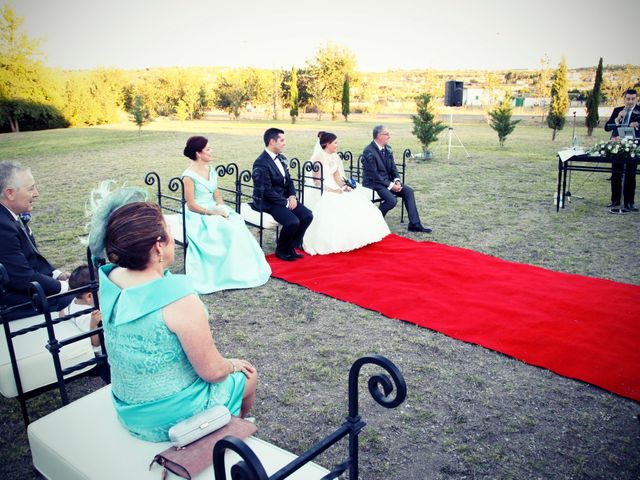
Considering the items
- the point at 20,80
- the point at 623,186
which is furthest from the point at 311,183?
the point at 20,80

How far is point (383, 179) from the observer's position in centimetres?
810

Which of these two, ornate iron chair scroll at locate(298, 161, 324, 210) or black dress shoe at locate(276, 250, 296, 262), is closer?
black dress shoe at locate(276, 250, 296, 262)

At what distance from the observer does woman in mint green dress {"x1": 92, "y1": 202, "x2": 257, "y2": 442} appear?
2.06 meters

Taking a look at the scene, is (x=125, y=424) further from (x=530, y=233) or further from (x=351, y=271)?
(x=530, y=233)

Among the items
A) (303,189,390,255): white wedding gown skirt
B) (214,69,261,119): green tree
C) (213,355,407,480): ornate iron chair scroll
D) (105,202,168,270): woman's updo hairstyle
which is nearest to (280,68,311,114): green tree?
(214,69,261,119): green tree

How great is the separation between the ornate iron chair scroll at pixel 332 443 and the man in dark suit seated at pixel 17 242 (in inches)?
107

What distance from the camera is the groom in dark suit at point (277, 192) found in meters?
6.57

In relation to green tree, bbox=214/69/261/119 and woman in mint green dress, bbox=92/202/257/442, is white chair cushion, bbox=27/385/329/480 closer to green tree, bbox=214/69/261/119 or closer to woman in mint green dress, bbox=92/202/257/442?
woman in mint green dress, bbox=92/202/257/442

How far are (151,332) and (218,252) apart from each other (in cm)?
386

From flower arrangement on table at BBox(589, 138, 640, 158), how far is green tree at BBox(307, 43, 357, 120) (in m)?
38.0

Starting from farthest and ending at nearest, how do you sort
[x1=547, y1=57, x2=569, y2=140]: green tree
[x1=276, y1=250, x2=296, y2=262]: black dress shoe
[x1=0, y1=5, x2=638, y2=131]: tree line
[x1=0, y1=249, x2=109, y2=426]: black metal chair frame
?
[x1=0, y1=5, x2=638, y2=131]: tree line → [x1=547, y1=57, x2=569, y2=140]: green tree → [x1=276, y1=250, x2=296, y2=262]: black dress shoe → [x1=0, y1=249, x2=109, y2=426]: black metal chair frame

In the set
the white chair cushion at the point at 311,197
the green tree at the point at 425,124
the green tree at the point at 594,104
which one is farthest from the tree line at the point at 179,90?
the white chair cushion at the point at 311,197

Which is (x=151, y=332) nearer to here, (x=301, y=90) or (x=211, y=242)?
(x=211, y=242)

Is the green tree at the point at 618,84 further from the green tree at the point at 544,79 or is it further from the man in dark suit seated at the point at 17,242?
the man in dark suit seated at the point at 17,242
